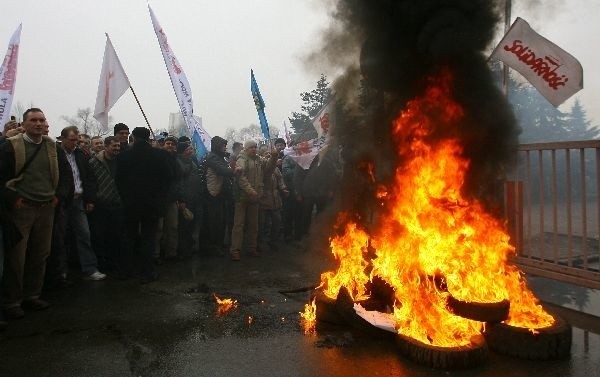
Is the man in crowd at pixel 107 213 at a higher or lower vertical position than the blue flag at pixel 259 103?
lower

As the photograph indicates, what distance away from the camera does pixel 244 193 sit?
8.77 m

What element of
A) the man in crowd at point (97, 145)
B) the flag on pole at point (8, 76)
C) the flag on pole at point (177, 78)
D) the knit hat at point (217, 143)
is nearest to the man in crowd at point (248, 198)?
the knit hat at point (217, 143)

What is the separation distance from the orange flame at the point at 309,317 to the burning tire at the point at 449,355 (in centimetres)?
117

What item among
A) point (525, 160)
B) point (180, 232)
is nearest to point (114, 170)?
point (180, 232)

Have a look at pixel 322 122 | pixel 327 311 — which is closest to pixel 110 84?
pixel 322 122

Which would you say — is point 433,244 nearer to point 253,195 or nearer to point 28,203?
point 28,203

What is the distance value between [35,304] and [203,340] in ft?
7.83

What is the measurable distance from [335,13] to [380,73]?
944 millimetres

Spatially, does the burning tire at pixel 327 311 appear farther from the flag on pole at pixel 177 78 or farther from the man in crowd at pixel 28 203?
the flag on pole at pixel 177 78

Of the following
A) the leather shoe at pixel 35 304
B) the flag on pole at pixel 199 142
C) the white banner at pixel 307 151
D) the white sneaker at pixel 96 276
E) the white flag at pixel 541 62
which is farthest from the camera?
the flag on pole at pixel 199 142

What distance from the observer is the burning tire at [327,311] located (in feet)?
15.7

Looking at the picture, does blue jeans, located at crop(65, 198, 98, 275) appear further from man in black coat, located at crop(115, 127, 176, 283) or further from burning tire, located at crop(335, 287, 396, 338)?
burning tire, located at crop(335, 287, 396, 338)

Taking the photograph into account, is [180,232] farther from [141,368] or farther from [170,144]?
[141,368]

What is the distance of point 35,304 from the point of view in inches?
217
